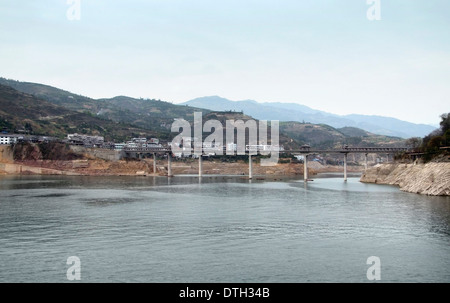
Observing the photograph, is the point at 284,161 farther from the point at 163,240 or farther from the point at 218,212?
the point at 163,240

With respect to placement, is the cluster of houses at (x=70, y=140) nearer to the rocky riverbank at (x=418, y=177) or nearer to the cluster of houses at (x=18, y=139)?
the cluster of houses at (x=18, y=139)

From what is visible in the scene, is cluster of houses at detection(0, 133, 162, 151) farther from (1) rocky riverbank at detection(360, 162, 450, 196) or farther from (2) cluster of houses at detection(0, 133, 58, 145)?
(1) rocky riverbank at detection(360, 162, 450, 196)

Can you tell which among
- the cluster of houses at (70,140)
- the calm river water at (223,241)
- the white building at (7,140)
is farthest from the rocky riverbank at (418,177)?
the white building at (7,140)

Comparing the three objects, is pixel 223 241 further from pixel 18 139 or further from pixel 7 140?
pixel 18 139
